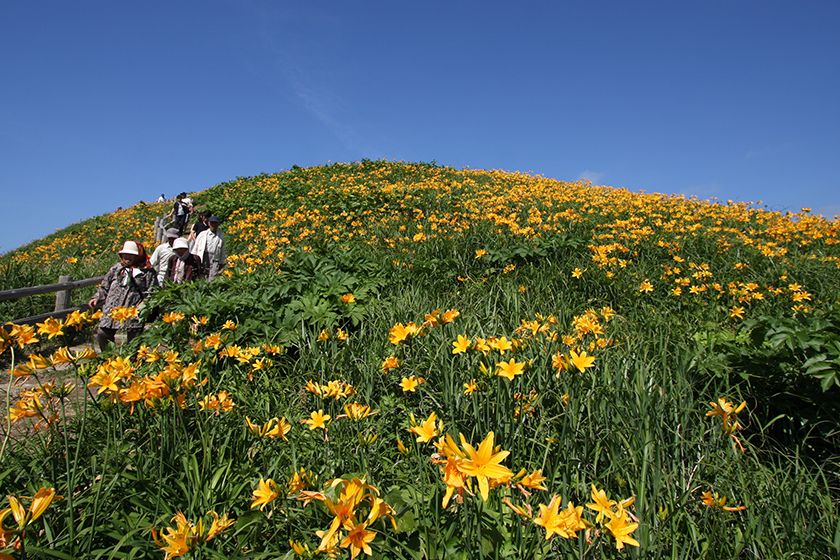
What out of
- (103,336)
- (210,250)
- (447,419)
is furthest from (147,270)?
(447,419)

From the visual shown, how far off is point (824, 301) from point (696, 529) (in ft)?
12.9

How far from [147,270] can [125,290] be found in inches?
15.0

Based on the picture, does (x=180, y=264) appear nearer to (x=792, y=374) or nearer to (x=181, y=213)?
(x=181, y=213)

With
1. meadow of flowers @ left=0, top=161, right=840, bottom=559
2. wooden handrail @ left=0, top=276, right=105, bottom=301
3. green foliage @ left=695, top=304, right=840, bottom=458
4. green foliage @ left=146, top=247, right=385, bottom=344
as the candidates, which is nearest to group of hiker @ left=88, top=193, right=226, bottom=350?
green foliage @ left=146, top=247, right=385, bottom=344

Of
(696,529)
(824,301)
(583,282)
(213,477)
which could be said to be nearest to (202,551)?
(213,477)

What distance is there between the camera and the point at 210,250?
303 inches

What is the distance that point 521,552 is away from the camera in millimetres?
1350

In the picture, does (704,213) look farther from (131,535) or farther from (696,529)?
(131,535)

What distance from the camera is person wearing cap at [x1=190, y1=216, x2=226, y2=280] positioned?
767 centimetres

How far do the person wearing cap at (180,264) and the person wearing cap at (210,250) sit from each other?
90cm

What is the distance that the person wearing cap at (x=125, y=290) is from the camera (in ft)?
15.4

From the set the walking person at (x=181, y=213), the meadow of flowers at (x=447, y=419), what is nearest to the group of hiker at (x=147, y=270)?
the meadow of flowers at (x=447, y=419)

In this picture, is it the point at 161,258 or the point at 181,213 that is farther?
the point at 181,213

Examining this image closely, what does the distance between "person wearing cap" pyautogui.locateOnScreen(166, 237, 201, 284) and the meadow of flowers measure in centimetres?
236
